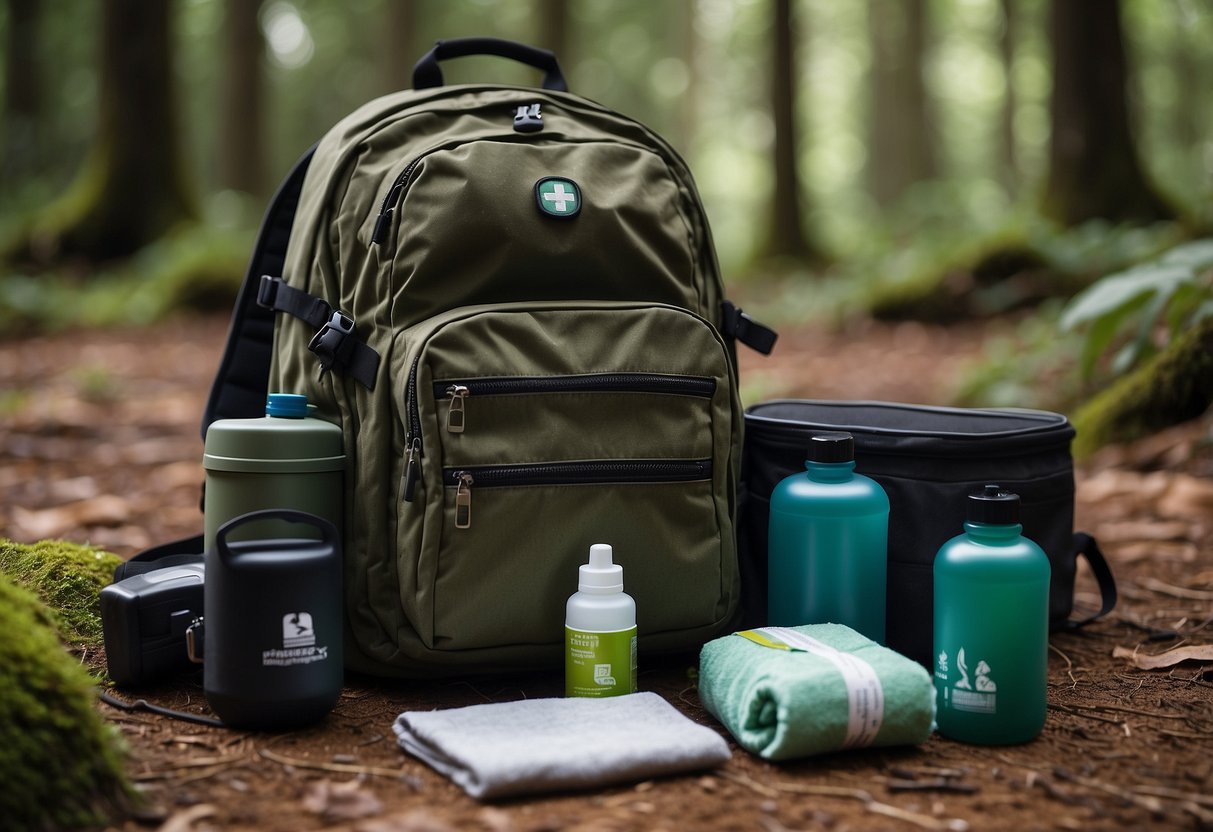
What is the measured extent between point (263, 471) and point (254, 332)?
691 mm

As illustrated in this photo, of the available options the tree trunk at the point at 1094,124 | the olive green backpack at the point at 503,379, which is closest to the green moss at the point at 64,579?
the olive green backpack at the point at 503,379

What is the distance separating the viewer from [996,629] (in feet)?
6.44

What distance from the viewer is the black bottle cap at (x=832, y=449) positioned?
2271 millimetres

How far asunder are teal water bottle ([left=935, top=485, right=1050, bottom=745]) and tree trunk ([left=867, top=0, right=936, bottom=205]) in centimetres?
1338

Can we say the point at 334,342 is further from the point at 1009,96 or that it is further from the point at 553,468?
the point at 1009,96

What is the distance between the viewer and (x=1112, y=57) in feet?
21.3

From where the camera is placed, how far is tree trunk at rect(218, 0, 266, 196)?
37.0 ft

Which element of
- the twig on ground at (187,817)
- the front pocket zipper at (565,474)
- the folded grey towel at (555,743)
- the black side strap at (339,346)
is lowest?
the twig on ground at (187,817)

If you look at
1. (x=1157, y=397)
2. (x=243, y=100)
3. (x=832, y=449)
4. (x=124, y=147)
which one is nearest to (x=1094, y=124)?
(x=1157, y=397)

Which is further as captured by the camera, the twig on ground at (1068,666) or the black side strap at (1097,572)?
the black side strap at (1097,572)

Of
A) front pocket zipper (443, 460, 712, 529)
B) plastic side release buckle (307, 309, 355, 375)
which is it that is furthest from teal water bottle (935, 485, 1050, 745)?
plastic side release buckle (307, 309, 355, 375)

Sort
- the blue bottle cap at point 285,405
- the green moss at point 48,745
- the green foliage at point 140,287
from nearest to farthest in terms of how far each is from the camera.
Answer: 1. the green moss at point 48,745
2. the blue bottle cap at point 285,405
3. the green foliage at point 140,287

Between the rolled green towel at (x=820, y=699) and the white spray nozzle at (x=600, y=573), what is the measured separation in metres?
0.28

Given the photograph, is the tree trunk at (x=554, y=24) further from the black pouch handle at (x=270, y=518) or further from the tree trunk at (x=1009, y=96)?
the tree trunk at (x=1009, y=96)
